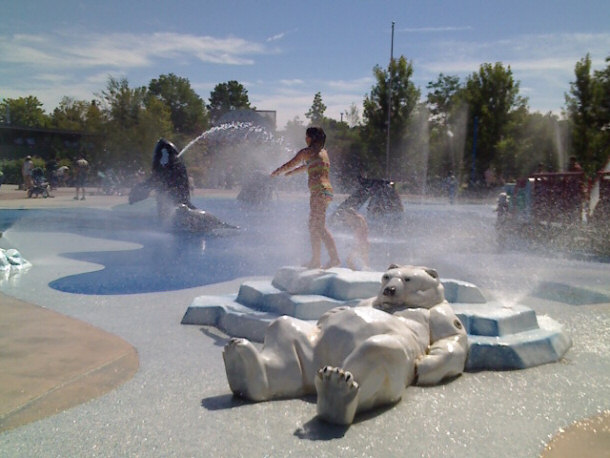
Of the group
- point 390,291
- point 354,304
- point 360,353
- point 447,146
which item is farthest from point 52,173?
point 360,353

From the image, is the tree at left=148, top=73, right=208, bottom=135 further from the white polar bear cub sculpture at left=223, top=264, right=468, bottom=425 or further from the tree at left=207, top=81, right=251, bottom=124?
the white polar bear cub sculpture at left=223, top=264, right=468, bottom=425

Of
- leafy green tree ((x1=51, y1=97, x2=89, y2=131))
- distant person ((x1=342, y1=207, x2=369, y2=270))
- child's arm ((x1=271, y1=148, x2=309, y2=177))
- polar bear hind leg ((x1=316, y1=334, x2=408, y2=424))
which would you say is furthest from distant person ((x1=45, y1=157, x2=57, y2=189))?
polar bear hind leg ((x1=316, y1=334, x2=408, y2=424))

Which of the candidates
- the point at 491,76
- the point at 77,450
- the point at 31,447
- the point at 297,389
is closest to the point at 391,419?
the point at 297,389

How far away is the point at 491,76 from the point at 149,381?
110ft

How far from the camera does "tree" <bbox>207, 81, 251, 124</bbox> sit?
5291 centimetres

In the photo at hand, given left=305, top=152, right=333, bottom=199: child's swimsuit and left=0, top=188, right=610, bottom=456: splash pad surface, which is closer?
left=0, top=188, right=610, bottom=456: splash pad surface

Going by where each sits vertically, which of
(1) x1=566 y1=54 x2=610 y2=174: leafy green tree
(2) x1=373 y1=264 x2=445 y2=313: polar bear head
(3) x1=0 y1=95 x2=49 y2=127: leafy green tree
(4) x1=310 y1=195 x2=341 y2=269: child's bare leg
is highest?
(3) x1=0 y1=95 x2=49 y2=127: leafy green tree

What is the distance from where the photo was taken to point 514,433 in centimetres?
295

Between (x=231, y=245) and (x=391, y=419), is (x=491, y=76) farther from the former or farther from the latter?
(x=391, y=419)

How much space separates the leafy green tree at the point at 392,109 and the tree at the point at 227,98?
22187mm

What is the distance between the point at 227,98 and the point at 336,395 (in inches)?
2076

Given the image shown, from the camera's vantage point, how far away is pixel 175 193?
39.9 feet

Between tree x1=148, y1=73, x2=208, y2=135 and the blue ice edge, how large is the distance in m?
45.6

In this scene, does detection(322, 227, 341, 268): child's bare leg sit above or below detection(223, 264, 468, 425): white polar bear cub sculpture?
above
